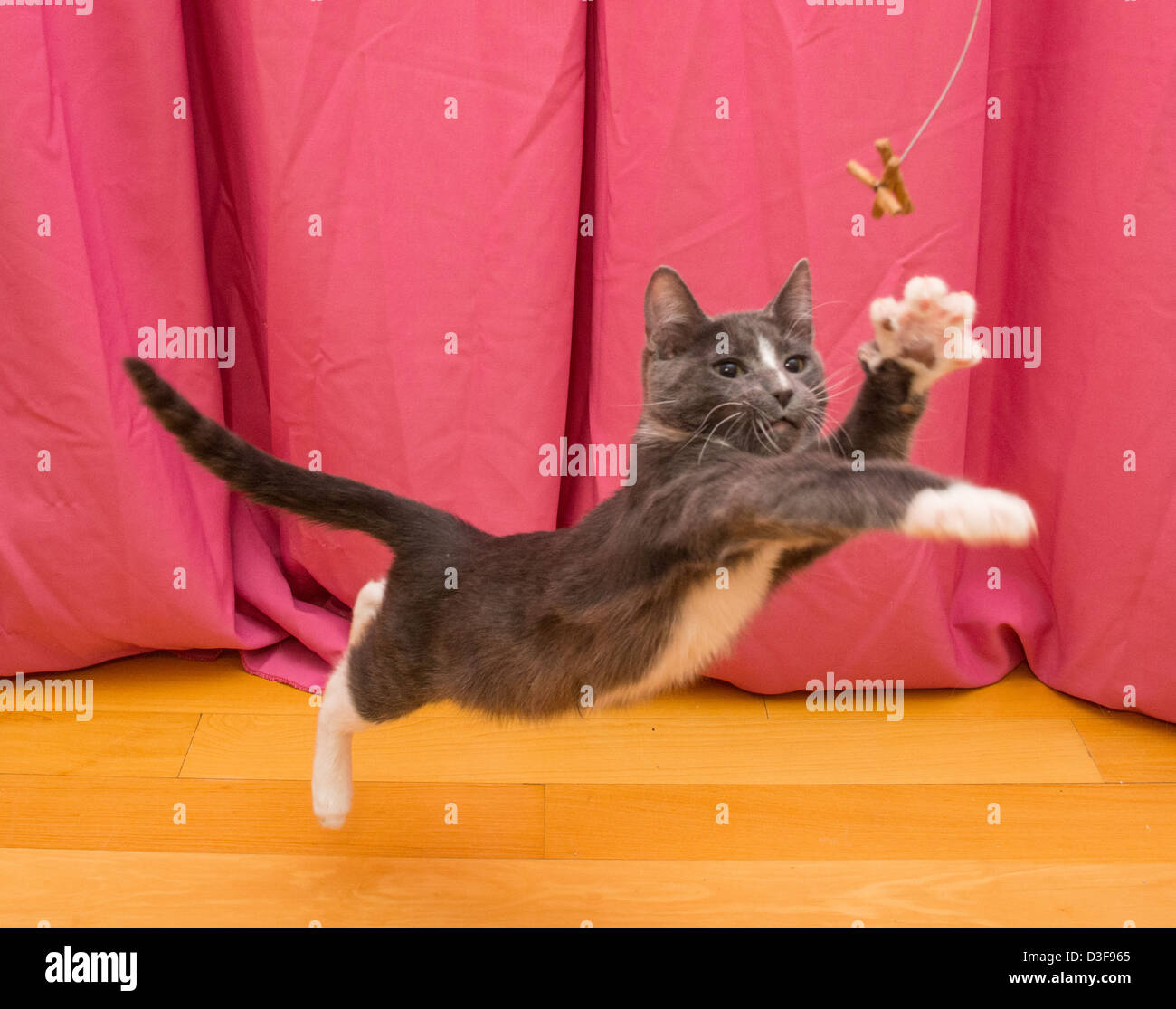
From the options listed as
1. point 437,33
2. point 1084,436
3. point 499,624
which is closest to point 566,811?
point 499,624

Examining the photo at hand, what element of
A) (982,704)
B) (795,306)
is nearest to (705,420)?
(795,306)

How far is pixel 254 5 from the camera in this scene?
145 cm

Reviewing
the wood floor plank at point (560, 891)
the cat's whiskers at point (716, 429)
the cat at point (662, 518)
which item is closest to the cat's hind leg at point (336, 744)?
the cat at point (662, 518)

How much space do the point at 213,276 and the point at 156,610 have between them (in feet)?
1.80

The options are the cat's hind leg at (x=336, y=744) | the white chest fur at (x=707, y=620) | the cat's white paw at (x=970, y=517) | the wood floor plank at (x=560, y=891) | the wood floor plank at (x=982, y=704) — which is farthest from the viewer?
the wood floor plank at (x=982, y=704)

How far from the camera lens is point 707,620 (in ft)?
3.25

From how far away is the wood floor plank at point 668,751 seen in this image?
5.56 ft

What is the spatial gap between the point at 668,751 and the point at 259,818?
634 mm

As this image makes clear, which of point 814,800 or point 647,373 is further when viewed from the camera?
point 814,800

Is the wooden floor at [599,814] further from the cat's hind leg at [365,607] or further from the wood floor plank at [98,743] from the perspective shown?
the cat's hind leg at [365,607]

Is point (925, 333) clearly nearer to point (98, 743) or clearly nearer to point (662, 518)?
point (662, 518)

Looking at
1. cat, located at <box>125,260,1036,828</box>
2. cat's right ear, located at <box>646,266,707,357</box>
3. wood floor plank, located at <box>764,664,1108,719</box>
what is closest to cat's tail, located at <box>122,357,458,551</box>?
cat, located at <box>125,260,1036,828</box>

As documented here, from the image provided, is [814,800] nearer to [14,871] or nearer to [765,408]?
[765,408]

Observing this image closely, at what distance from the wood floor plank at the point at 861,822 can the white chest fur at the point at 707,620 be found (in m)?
0.61
